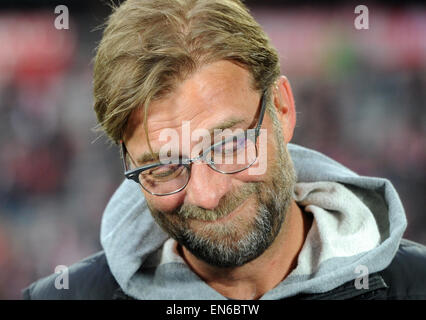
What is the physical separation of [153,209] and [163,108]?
191mm

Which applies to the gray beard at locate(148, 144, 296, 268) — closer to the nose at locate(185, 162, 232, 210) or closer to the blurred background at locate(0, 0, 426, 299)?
the nose at locate(185, 162, 232, 210)

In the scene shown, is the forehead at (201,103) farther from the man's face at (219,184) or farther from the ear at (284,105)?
the ear at (284,105)

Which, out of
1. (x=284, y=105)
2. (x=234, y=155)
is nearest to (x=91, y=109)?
(x=284, y=105)

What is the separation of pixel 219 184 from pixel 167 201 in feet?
0.34

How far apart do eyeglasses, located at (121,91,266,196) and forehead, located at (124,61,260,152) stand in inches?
1.4

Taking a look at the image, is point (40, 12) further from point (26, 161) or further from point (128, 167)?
point (128, 167)

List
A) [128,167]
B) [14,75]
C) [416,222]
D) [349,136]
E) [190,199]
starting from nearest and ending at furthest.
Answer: [190,199], [128,167], [416,222], [349,136], [14,75]

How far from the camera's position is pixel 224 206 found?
0.86 metres

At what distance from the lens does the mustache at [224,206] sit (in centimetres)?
86

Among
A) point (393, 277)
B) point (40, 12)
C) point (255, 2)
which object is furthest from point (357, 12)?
point (393, 277)

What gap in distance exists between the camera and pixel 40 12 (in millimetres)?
3072

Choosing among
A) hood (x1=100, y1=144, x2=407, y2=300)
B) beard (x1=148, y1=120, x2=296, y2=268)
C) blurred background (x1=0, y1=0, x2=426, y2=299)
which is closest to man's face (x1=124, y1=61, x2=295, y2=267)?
beard (x1=148, y1=120, x2=296, y2=268)

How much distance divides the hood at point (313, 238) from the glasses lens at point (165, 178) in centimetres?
19

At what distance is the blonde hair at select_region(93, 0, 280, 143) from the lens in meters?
0.87
